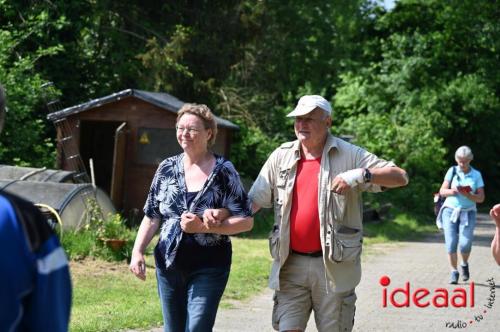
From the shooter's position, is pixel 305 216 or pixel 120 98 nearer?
pixel 305 216

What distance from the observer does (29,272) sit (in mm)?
2184

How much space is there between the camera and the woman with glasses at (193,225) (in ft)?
17.4

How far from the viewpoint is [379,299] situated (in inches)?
432

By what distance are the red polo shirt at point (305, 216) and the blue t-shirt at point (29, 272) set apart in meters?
3.37

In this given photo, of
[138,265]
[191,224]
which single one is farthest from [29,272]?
[138,265]

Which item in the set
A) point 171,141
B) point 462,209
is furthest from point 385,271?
point 171,141

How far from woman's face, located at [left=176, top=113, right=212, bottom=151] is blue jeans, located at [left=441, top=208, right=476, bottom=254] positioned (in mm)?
7254

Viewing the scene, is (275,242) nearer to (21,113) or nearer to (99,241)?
(99,241)

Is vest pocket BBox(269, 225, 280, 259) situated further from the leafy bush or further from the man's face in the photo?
the leafy bush

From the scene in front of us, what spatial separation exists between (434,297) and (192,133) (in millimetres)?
6466

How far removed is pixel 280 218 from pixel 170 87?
19448 millimetres

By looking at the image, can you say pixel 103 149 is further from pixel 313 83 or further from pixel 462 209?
pixel 313 83

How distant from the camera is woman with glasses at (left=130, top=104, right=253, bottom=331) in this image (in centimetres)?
530

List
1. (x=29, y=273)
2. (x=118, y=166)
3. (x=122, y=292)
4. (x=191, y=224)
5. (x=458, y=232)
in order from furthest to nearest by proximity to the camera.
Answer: (x=118, y=166) < (x=458, y=232) < (x=122, y=292) < (x=191, y=224) < (x=29, y=273)
